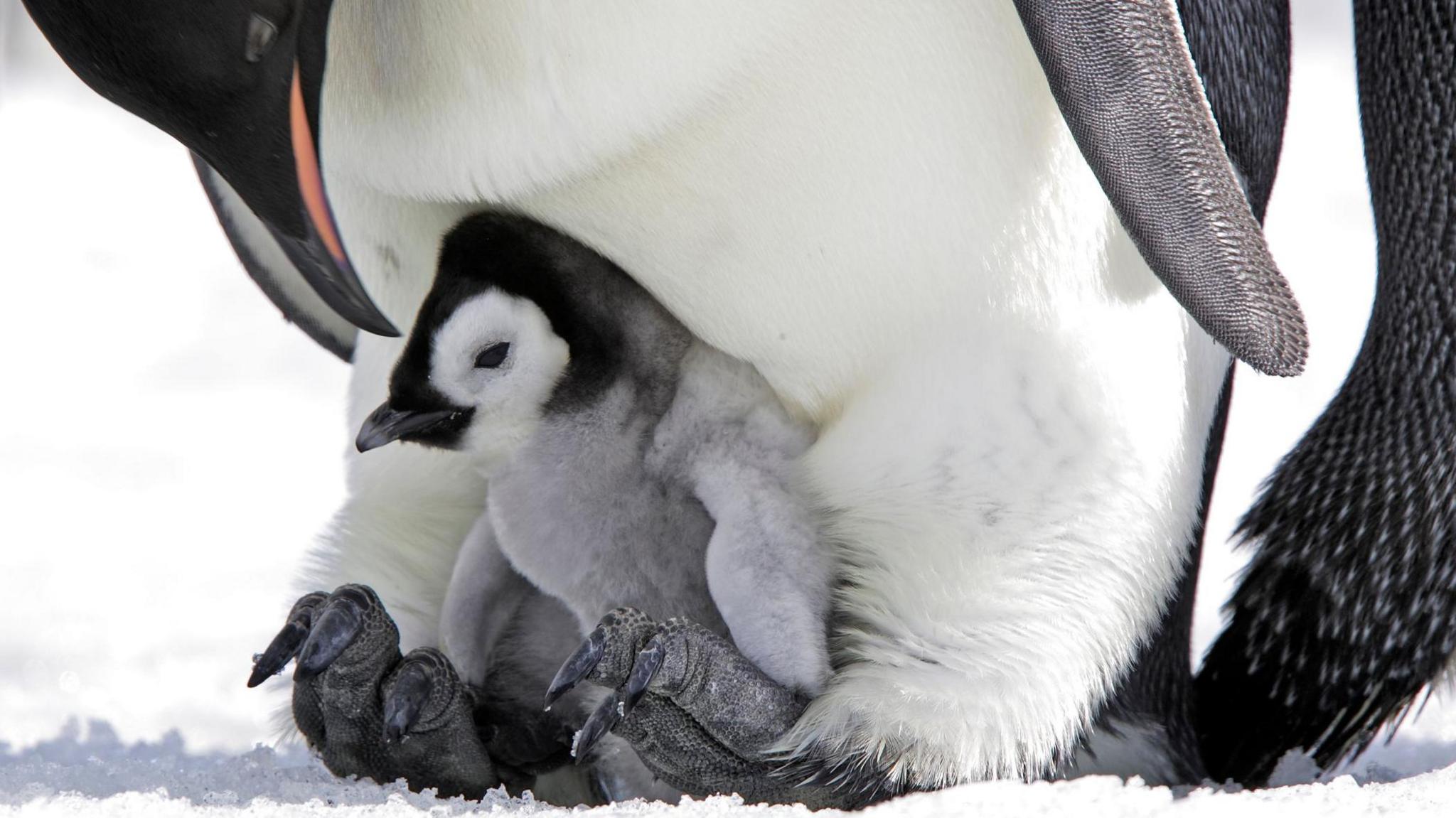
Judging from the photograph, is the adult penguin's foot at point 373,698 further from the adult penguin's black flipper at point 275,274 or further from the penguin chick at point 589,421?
the adult penguin's black flipper at point 275,274

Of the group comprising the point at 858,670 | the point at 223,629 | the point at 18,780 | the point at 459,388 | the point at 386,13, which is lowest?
the point at 223,629

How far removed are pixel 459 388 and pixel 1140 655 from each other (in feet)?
1.51

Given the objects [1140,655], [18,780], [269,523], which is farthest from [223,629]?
[1140,655]

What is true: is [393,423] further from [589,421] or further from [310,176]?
[310,176]

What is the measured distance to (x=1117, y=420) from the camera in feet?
3.12

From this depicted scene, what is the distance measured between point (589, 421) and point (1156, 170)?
40 cm

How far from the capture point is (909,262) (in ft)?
3.14

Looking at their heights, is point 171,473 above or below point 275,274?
below

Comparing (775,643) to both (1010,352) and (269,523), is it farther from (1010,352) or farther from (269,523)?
(269,523)

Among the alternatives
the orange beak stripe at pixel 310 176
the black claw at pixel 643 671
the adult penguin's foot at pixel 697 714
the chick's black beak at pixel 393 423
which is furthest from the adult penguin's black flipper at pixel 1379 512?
the orange beak stripe at pixel 310 176

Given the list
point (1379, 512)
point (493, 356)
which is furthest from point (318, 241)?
point (1379, 512)

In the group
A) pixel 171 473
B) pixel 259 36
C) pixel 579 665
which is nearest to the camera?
pixel 259 36

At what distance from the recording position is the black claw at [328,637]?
98cm

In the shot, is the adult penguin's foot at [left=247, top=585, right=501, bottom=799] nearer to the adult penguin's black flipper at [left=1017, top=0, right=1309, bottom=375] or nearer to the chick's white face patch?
the chick's white face patch
